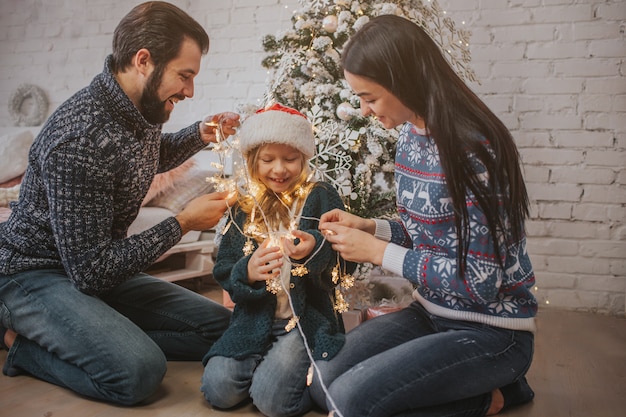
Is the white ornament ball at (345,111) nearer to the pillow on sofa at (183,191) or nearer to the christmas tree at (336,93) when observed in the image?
the christmas tree at (336,93)

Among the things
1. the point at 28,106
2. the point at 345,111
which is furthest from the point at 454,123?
the point at 28,106

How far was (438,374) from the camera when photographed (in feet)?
4.07

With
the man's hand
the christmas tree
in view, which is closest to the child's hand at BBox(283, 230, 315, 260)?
the man's hand

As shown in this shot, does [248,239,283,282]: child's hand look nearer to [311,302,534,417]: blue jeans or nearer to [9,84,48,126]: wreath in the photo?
[311,302,534,417]: blue jeans

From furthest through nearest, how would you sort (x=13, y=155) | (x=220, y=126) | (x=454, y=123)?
(x=13, y=155)
(x=220, y=126)
(x=454, y=123)

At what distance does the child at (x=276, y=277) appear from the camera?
1.46 m

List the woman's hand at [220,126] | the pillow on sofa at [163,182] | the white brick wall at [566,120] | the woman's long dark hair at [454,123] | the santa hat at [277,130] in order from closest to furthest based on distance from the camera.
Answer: the woman's long dark hair at [454,123]
the santa hat at [277,130]
the woman's hand at [220,126]
the white brick wall at [566,120]
the pillow on sofa at [163,182]

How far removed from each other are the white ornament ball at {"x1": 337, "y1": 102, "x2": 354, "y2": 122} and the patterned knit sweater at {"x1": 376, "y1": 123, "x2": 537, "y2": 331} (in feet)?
2.51

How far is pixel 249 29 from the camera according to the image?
127 inches

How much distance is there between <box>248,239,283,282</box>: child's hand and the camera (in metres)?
1.43

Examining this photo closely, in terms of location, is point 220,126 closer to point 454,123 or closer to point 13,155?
point 454,123

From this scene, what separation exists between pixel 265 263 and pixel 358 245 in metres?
0.27

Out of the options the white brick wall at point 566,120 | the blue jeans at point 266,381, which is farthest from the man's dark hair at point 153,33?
the white brick wall at point 566,120

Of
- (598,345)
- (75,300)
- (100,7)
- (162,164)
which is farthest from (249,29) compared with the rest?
(598,345)
